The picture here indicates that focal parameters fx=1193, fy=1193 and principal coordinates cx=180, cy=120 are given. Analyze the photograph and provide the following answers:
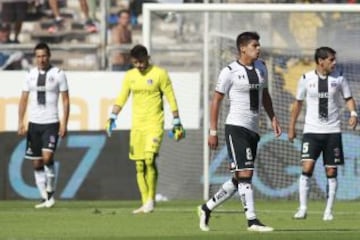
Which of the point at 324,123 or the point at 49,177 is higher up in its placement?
the point at 324,123

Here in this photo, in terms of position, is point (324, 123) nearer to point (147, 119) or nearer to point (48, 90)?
point (147, 119)

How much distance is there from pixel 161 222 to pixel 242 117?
210 cm

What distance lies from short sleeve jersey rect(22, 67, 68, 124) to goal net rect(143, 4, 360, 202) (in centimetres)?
290

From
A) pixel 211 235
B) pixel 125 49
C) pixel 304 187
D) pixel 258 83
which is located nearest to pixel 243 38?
pixel 258 83

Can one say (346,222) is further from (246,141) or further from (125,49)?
(125,49)

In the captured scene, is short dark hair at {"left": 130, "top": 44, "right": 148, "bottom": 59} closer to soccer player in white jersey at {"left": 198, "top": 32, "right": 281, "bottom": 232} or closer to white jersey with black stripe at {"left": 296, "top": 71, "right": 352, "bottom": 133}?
white jersey with black stripe at {"left": 296, "top": 71, "right": 352, "bottom": 133}

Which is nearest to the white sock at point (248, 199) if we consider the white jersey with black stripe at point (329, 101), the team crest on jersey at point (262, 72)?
the team crest on jersey at point (262, 72)

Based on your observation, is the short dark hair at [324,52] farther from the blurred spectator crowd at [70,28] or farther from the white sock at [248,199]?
the blurred spectator crowd at [70,28]

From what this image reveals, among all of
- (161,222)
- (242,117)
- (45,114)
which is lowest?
(161,222)

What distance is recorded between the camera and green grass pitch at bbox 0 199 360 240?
12648 mm

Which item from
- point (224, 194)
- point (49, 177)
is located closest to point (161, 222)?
point (224, 194)

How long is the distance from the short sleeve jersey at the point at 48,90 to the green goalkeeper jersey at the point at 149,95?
1559 mm

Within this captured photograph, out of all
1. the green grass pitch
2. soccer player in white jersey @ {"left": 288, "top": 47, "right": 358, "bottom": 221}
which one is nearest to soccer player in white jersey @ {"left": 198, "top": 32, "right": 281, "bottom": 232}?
the green grass pitch

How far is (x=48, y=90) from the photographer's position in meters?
18.7
